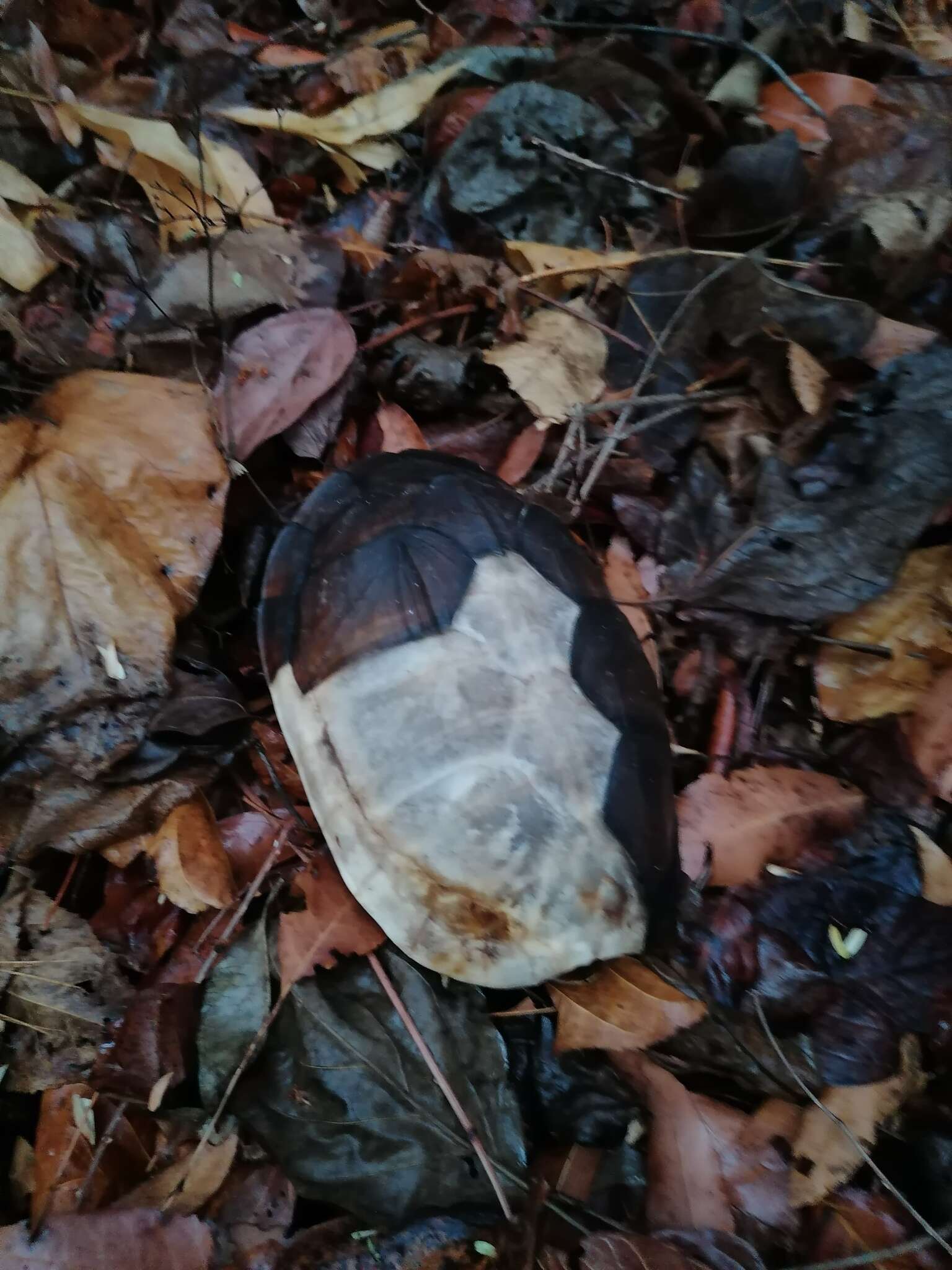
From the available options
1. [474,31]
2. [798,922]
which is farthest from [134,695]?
[474,31]

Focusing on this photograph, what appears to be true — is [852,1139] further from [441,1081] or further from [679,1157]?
[441,1081]

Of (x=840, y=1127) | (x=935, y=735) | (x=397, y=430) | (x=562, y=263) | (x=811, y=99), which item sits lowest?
(x=840, y=1127)

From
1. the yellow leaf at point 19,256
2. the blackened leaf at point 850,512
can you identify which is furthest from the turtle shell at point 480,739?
the yellow leaf at point 19,256

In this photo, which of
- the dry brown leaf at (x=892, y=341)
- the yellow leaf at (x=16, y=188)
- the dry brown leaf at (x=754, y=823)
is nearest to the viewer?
the dry brown leaf at (x=754, y=823)

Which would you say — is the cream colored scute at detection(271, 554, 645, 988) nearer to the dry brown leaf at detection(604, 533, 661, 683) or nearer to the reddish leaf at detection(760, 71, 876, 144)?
the dry brown leaf at detection(604, 533, 661, 683)

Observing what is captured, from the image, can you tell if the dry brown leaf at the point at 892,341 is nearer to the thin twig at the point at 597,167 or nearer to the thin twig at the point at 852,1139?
the thin twig at the point at 597,167

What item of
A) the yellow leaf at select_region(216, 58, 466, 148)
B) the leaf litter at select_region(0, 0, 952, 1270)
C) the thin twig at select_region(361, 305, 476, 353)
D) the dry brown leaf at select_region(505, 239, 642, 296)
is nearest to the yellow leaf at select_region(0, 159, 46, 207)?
the leaf litter at select_region(0, 0, 952, 1270)

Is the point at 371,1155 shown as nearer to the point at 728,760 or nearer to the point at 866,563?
the point at 728,760

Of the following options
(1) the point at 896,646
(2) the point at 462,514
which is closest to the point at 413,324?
(2) the point at 462,514
